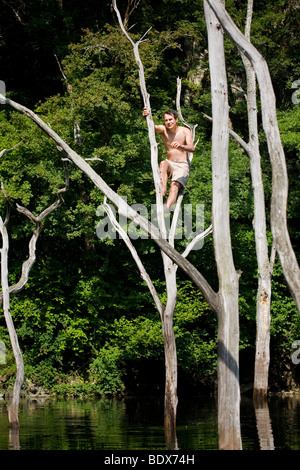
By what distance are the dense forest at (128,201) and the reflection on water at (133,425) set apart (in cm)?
223

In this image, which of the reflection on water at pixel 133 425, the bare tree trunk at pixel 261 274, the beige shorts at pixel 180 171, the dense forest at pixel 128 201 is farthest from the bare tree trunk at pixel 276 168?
the dense forest at pixel 128 201

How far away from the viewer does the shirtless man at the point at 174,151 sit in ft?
40.0

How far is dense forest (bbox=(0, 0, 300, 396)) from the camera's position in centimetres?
2206

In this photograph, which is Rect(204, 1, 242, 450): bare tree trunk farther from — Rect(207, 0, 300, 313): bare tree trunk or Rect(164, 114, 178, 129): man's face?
Rect(164, 114, 178, 129): man's face

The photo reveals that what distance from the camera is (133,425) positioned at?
14922 mm

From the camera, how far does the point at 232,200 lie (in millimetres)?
22688

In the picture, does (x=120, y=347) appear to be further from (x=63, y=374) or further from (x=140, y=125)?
(x=140, y=125)

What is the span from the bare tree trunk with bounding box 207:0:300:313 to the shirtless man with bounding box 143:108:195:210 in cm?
347

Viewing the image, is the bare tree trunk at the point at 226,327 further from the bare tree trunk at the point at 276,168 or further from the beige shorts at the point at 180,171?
the beige shorts at the point at 180,171

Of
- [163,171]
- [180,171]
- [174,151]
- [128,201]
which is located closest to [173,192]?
[180,171]

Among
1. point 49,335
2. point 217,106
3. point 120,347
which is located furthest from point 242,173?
point 217,106

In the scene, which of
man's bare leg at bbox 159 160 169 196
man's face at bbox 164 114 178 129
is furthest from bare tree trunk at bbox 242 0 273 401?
man's face at bbox 164 114 178 129

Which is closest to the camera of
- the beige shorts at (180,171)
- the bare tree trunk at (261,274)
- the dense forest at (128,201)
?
the beige shorts at (180,171)

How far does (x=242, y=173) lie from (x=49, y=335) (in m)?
8.35
